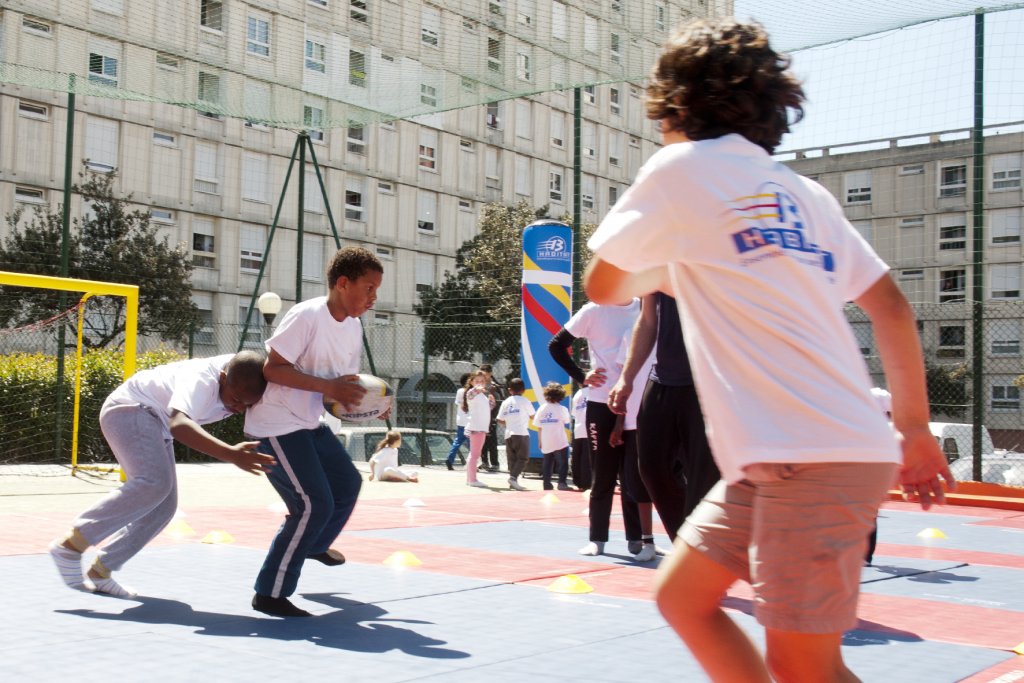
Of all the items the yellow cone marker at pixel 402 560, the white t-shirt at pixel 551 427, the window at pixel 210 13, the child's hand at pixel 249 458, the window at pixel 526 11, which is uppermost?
the window at pixel 210 13

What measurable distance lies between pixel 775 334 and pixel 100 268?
31.7 m

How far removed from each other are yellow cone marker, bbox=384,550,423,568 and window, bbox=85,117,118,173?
109ft

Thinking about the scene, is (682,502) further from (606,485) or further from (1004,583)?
(1004,583)

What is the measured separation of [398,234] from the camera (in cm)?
4853

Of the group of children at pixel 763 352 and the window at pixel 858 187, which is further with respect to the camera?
the window at pixel 858 187

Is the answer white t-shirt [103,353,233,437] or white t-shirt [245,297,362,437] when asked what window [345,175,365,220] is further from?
white t-shirt [245,297,362,437]

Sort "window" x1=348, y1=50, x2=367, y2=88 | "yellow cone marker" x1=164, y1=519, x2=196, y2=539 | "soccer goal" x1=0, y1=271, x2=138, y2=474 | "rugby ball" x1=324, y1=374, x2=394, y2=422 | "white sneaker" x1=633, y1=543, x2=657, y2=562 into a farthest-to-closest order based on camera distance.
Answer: "soccer goal" x1=0, y1=271, x2=138, y2=474 → "window" x1=348, y1=50, x2=367, y2=88 → "yellow cone marker" x1=164, y1=519, x2=196, y2=539 → "white sneaker" x1=633, y1=543, x2=657, y2=562 → "rugby ball" x1=324, y1=374, x2=394, y2=422

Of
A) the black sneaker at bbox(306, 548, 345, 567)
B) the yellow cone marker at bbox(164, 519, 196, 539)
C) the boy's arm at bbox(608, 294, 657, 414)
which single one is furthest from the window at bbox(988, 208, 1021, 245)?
the black sneaker at bbox(306, 548, 345, 567)

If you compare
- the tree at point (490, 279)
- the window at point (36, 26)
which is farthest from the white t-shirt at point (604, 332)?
the tree at point (490, 279)

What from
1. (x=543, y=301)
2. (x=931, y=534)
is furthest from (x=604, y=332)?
(x=543, y=301)

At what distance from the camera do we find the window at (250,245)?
42906 millimetres

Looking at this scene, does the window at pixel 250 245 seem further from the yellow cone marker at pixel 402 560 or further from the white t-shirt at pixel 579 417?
the yellow cone marker at pixel 402 560

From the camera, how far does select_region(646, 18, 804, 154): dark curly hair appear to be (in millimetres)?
2354

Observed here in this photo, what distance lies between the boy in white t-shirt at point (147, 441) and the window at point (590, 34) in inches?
322
